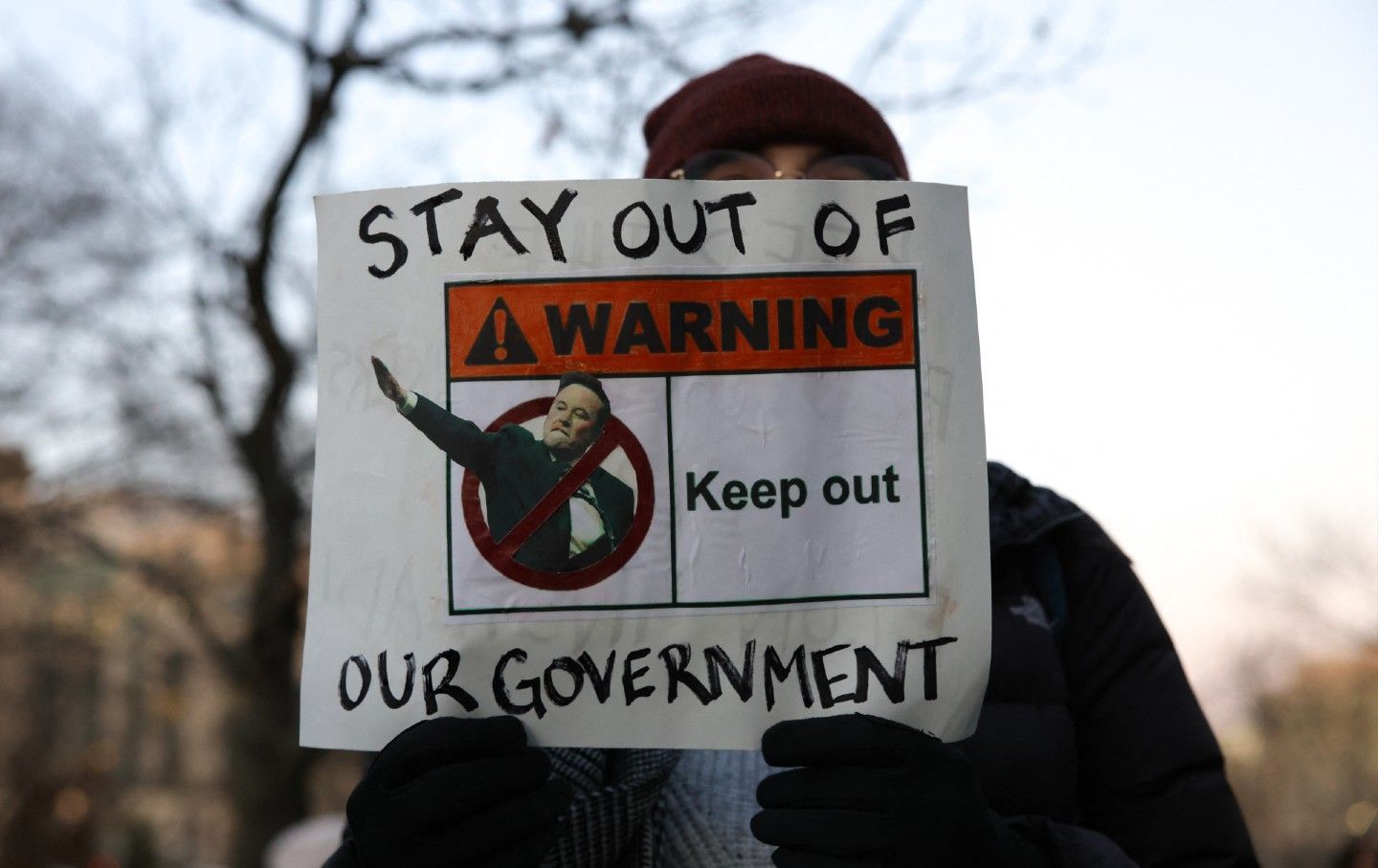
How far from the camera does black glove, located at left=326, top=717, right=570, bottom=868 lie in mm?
1011

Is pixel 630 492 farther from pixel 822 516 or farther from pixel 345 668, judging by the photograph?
pixel 345 668

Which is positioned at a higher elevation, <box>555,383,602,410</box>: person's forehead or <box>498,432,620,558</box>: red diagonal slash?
<box>555,383,602,410</box>: person's forehead

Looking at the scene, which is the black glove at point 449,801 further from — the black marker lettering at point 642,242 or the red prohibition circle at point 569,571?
the black marker lettering at point 642,242

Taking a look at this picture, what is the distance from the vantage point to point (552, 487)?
3.49ft

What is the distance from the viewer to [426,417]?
109 centimetres

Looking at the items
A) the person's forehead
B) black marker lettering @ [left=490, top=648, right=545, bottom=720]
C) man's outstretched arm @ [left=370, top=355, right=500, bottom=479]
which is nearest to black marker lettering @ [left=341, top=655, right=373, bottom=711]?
black marker lettering @ [left=490, top=648, right=545, bottom=720]

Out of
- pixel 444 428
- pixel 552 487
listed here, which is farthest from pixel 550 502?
pixel 444 428

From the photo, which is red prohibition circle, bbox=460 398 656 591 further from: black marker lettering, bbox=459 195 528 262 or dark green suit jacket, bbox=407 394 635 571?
black marker lettering, bbox=459 195 528 262

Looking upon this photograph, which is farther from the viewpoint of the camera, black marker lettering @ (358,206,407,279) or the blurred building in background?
the blurred building in background

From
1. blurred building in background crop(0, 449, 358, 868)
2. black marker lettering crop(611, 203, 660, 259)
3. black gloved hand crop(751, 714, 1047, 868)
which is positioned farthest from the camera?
blurred building in background crop(0, 449, 358, 868)

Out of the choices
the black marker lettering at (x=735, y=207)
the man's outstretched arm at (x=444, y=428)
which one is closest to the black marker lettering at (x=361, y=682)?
the man's outstretched arm at (x=444, y=428)

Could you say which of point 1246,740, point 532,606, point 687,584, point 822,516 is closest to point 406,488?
point 532,606

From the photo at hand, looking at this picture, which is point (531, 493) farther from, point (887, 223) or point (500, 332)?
point (887, 223)

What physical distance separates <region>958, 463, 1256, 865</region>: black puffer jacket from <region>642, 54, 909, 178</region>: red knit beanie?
2.07ft
